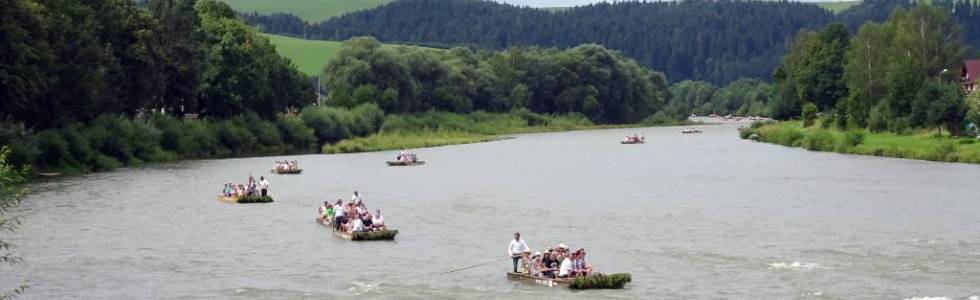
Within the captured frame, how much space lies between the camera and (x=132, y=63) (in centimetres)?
11588

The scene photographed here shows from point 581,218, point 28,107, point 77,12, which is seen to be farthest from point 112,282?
point 77,12

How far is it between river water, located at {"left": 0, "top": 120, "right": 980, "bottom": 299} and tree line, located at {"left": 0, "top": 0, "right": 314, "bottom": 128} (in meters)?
7.40

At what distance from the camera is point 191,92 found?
416ft

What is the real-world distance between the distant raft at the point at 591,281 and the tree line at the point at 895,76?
241ft

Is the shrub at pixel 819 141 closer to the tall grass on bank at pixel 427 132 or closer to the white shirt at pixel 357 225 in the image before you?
the tall grass on bank at pixel 427 132

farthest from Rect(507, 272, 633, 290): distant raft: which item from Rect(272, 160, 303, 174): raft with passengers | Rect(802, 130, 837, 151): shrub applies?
Rect(802, 130, 837, 151): shrub

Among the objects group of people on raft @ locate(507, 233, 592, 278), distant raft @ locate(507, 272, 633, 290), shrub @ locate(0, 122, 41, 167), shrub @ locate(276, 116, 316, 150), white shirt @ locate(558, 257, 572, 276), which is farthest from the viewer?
shrub @ locate(276, 116, 316, 150)

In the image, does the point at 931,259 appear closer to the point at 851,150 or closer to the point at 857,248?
the point at 857,248

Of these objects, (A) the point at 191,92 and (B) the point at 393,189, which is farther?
(A) the point at 191,92

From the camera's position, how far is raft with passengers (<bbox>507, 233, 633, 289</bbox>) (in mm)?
48375

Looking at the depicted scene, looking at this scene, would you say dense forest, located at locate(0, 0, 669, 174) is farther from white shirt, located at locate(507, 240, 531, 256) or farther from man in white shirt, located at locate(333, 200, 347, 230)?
white shirt, located at locate(507, 240, 531, 256)

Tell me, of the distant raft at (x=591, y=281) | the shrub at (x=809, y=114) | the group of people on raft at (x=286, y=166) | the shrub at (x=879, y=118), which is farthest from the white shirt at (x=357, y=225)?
the shrub at (x=809, y=114)

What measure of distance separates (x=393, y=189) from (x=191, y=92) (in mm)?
42259

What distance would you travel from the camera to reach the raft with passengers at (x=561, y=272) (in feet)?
159
